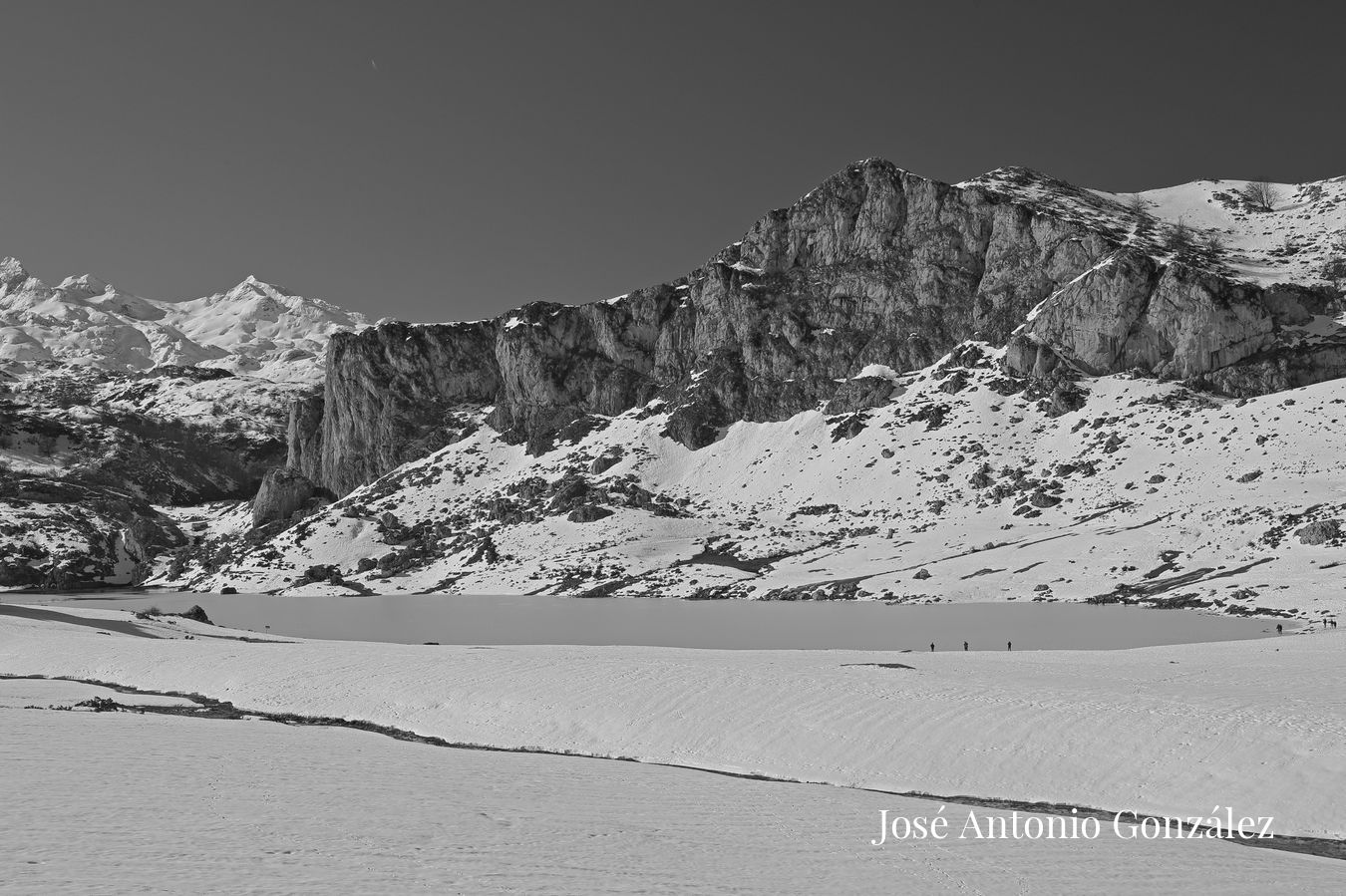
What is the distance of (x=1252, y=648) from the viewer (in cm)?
3884

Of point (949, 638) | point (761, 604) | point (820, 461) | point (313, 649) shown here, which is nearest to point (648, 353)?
point (820, 461)

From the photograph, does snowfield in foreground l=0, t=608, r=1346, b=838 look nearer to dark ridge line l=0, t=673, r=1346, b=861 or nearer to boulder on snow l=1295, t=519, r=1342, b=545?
dark ridge line l=0, t=673, r=1346, b=861

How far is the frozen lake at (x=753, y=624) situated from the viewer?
172 feet

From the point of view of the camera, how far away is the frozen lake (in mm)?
52312

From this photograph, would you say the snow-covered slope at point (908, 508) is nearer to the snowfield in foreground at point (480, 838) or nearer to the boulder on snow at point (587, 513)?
the boulder on snow at point (587, 513)

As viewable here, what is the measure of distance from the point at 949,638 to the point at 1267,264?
156 m

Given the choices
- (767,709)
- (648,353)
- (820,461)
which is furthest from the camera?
(648,353)

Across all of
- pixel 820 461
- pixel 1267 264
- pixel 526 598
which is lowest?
pixel 526 598

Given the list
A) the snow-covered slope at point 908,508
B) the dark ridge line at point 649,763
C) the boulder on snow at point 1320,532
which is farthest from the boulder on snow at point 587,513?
the dark ridge line at point 649,763

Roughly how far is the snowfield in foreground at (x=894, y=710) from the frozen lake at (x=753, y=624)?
1440 centimetres

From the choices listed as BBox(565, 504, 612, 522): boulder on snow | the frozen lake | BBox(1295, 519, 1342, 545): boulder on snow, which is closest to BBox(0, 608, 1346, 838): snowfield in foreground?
the frozen lake

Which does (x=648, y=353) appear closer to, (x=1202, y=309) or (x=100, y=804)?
(x=1202, y=309)

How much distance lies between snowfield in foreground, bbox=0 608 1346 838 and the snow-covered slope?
39.7m

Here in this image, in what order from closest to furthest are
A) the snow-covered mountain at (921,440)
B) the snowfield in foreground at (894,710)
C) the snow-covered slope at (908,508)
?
1. the snowfield in foreground at (894,710)
2. the snow-covered slope at (908,508)
3. the snow-covered mountain at (921,440)
